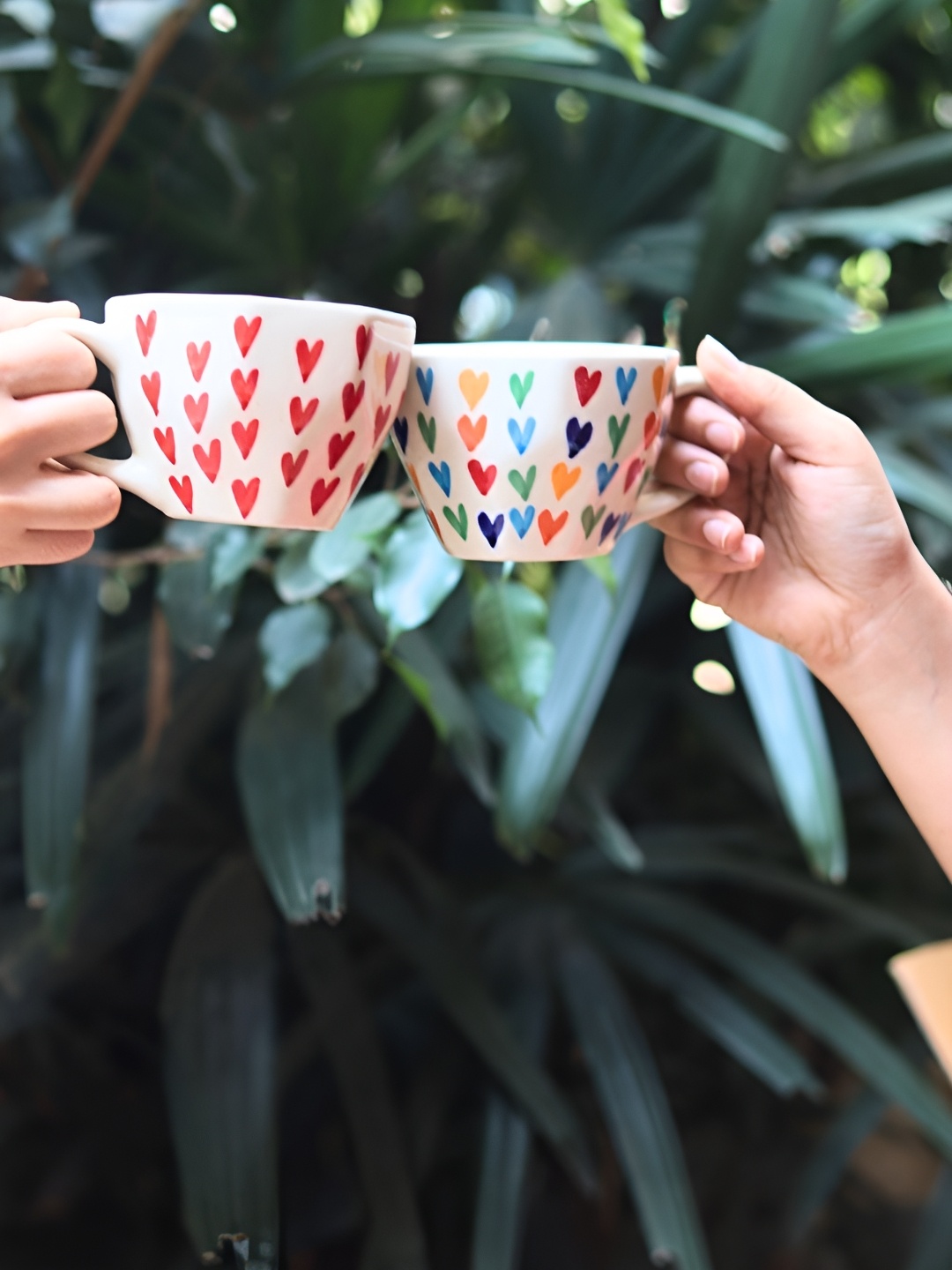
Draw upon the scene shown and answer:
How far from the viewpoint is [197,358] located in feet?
0.94

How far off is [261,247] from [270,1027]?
19.9 inches

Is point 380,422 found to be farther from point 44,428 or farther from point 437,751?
point 437,751

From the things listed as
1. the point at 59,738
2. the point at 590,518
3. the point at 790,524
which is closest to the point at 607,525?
the point at 590,518

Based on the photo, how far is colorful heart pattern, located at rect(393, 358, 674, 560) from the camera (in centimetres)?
31

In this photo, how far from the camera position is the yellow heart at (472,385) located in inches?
12.2

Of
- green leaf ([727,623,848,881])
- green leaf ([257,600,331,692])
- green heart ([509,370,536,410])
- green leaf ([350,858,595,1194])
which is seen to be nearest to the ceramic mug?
green heart ([509,370,536,410])

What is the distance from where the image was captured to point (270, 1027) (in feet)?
1.97

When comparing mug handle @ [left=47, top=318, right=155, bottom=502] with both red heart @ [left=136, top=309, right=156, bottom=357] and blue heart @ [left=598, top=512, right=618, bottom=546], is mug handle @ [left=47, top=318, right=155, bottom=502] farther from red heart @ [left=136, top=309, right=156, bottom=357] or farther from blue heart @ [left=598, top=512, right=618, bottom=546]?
blue heart @ [left=598, top=512, right=618, bottom=546]

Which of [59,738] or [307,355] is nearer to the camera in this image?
[307,355]

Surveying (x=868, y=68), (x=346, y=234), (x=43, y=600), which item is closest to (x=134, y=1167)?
(x=43, y=600)

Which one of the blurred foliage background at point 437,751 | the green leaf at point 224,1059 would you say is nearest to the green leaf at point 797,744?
the blurred foliage background at point 437,751

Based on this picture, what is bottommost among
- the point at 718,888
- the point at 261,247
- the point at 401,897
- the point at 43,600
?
the point at 718,888

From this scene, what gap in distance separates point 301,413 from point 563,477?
0.27 feet

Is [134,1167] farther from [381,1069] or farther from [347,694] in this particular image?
[347,694]
